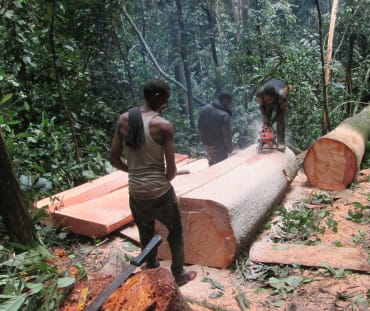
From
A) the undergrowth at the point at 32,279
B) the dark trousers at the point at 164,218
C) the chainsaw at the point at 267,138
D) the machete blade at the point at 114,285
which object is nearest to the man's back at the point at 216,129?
the chainsaw at the point at 267,138

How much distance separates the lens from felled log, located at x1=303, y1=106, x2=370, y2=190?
4.91m

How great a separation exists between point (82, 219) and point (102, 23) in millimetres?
5867

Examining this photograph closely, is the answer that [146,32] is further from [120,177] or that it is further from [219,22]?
[120,177]

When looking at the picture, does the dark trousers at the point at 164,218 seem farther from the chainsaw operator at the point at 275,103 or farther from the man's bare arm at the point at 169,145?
the chainsaw operator at the point at 275,103

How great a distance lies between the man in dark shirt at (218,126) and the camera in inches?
223

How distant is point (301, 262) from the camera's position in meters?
3.28

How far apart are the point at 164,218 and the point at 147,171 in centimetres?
47

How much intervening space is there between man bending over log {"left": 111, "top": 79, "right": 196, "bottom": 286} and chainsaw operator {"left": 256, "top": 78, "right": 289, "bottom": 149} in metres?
2.43

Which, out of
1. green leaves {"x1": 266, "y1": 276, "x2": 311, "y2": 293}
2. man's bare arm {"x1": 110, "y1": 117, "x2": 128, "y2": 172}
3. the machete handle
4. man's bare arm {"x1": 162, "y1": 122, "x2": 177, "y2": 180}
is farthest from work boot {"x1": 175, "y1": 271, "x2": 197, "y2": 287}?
the machete handle

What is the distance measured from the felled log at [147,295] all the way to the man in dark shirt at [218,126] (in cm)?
398

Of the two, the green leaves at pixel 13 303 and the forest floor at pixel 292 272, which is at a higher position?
the green leaves at pixel 13 303

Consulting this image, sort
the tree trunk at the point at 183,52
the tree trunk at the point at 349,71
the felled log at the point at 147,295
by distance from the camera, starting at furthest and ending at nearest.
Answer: the tree trunk at the point at 183,52, the tree trunk at the point at 349,71, the felled log at the point at 147,295

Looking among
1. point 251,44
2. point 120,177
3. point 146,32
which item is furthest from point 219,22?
point 120,177

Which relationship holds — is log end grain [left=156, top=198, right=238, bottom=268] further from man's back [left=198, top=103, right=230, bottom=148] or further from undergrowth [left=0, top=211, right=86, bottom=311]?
man's back [left=198, top=103, right=230, bottom=148]
